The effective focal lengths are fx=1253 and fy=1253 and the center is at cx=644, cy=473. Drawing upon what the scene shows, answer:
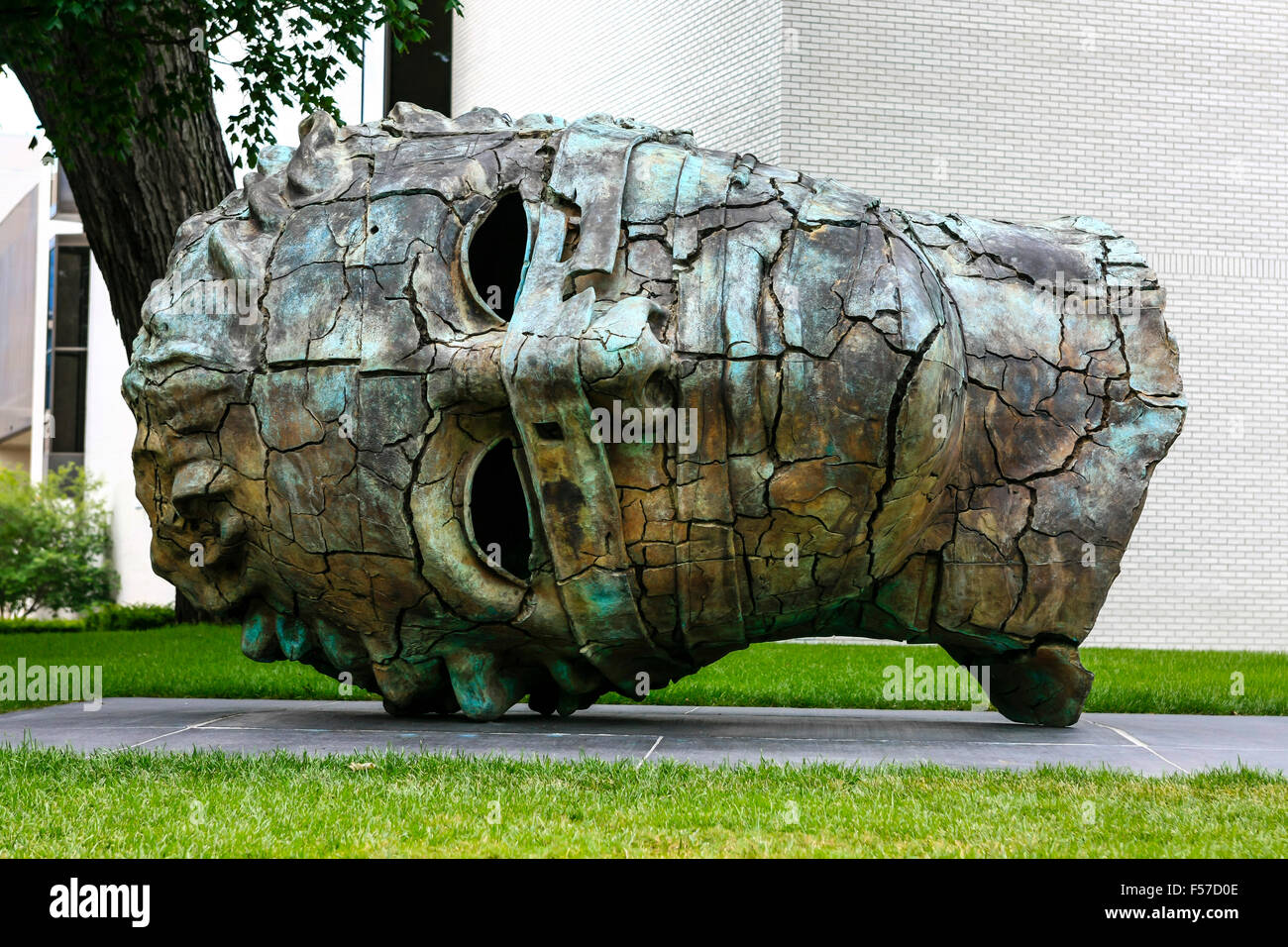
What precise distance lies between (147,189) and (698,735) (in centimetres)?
832

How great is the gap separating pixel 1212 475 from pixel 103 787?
1368 cm

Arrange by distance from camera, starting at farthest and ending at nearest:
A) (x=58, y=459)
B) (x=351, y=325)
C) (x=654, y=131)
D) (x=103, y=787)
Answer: (x=58, y=459)
(x=654, y=131)
(x=351, y=325)
(x=103, y=787)

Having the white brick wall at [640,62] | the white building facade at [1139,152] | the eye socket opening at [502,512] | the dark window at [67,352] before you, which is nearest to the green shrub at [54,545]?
the dark window at [67,352]

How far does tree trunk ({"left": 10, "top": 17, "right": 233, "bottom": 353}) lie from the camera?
11.2 meters

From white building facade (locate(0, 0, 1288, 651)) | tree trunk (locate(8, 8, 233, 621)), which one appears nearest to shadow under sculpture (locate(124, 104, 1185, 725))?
tree trunk (locate(8, 8, 233, 621))

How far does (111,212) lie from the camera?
11508 millimetres

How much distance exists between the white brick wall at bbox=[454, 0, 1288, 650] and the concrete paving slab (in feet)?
26.9

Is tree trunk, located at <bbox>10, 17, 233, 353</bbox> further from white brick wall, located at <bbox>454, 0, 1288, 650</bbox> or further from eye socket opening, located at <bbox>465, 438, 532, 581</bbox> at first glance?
eye socket opening, located at <bbox>465, 438, 532, 581</bbox>

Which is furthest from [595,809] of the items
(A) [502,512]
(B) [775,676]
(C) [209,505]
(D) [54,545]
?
(D) [54,545]

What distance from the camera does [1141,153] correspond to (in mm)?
14875

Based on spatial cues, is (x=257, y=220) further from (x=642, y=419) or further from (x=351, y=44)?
(x=351, y=44)

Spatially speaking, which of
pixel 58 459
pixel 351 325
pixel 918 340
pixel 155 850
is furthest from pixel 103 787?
pixel 58 459

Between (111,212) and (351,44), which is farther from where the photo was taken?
(111,212)

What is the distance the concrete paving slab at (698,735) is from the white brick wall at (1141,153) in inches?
323
